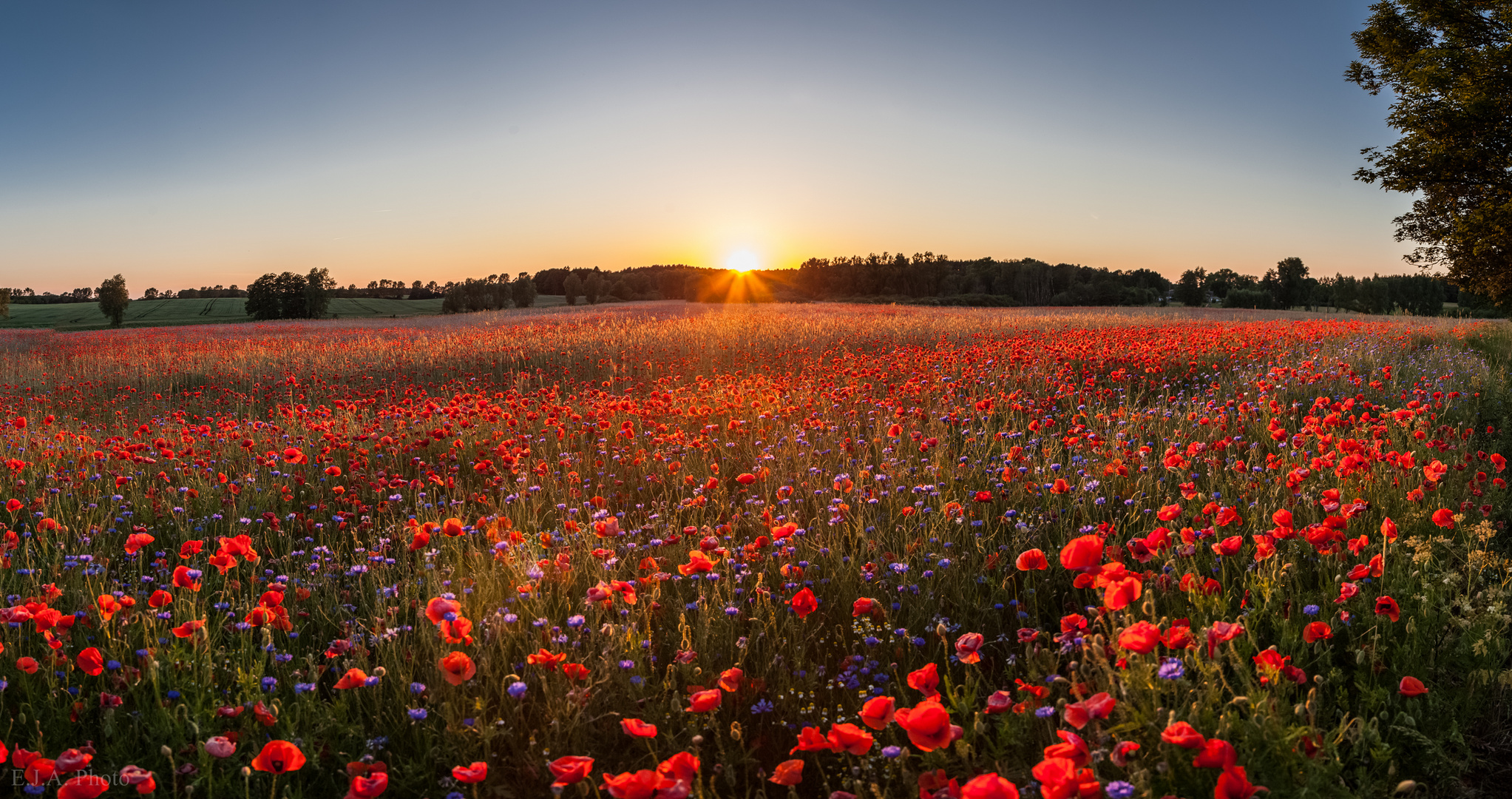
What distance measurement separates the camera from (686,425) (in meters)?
6.43

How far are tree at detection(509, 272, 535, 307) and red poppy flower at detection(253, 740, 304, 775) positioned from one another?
8260 cm

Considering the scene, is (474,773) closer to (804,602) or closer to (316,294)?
(804,602)

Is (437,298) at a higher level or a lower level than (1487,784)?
higher

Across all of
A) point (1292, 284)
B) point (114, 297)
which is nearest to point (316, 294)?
point (114, 297)

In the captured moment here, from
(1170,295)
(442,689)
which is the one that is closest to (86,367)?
(442,689)

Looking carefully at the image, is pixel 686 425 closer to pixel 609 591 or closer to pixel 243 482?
pixel 243 482

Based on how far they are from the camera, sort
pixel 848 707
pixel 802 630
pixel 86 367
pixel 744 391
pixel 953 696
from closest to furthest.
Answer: pixel 953 696, pixel 848 707, pixel 802 630, pixel 744 391, pixel 86 367

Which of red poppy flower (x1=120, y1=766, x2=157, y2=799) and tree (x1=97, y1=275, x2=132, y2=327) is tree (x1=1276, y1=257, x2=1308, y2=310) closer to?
red poppy flower (x1=120, y1=766, x2=157, y2=799)

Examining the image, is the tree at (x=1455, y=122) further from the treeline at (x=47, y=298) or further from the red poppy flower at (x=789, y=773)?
the treeline at (x=47, y=298)

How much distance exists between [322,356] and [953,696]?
15433mm

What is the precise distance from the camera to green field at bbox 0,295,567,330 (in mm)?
63978

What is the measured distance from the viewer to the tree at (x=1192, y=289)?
77625mm

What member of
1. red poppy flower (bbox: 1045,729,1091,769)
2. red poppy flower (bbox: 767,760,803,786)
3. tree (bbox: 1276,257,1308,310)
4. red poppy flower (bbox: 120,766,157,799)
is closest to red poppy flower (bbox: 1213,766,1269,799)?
red poppy flower (bbox: 1045,729,1091,769)

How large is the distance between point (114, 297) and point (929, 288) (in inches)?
3212
